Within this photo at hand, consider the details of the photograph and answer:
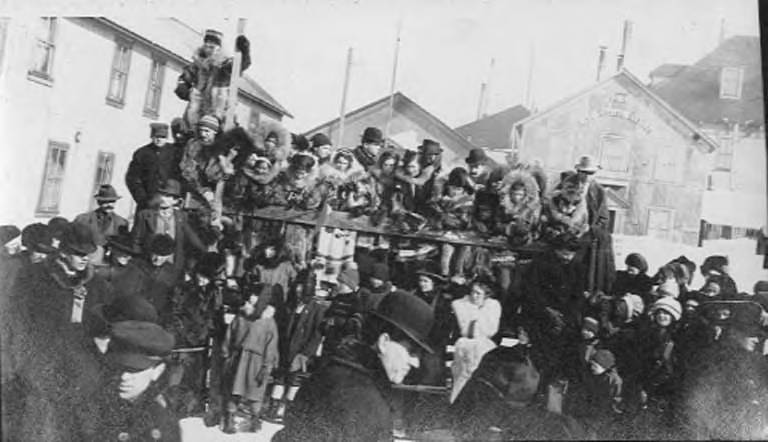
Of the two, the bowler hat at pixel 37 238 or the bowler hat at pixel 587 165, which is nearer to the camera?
the bowler hat at pixel 587 165

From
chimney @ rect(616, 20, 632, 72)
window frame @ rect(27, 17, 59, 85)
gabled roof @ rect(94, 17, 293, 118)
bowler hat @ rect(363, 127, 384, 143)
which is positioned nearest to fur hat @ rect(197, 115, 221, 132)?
gabled roof @ rect(94, 17, 293, 118)

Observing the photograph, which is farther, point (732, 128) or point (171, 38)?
point (171, 38)

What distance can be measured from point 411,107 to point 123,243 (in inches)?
49.5

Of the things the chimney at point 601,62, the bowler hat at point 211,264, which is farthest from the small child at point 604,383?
the bowler hat at point 211,264

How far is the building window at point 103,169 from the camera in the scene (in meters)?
3.39

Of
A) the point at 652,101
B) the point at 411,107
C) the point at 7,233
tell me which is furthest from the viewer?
the point at 7,233

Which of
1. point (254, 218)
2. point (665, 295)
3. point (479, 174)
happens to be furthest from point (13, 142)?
point (665, 295)

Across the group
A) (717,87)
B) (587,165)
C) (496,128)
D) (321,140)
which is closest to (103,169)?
(321,140)

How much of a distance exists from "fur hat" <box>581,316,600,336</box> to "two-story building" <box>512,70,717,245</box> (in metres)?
0.32

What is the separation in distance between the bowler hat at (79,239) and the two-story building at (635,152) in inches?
68.0

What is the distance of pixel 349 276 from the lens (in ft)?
10.3

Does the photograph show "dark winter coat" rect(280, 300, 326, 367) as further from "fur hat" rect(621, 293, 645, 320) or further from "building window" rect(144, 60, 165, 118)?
"fur hat" rect(621, 293, 645, 320)

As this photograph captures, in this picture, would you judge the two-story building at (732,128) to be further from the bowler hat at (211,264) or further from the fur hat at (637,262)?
the bowler hat at (211,264)

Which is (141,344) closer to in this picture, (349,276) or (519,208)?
(349,276)
